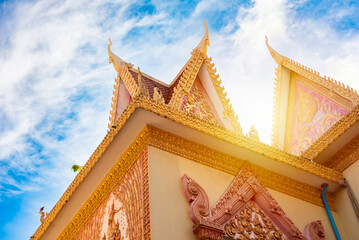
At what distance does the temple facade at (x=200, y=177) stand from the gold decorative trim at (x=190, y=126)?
1cm

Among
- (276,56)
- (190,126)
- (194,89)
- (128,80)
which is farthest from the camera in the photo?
(276,56)

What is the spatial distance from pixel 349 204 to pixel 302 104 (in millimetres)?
2244

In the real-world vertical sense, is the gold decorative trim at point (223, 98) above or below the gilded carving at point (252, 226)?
above

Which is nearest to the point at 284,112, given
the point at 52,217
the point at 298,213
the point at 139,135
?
the point at 298,213

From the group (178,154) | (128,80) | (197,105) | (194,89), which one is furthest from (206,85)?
(178,154)

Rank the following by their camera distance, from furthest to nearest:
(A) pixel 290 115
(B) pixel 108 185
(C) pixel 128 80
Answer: (A) pixel 290 115
(C) pixel 128 80
(B) pixel 108 185

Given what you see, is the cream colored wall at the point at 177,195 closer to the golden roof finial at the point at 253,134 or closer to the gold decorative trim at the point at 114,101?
the golden roof finial at the point at 253,134

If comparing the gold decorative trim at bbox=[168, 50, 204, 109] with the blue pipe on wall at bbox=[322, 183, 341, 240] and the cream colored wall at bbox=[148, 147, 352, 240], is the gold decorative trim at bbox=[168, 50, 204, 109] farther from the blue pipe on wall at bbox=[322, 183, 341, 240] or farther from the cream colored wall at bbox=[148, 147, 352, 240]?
the blue pipe on wall at bbox=[322, 183, 341, 240]

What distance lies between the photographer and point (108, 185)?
218 inches

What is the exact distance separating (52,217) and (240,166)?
105 inches

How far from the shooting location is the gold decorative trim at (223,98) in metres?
7.05

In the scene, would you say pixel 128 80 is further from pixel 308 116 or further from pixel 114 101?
pixel 308 116

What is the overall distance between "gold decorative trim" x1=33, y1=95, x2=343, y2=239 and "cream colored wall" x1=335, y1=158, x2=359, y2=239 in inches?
5.9

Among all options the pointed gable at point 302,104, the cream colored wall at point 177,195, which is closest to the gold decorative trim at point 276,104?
the pointed gable at point 302,104
